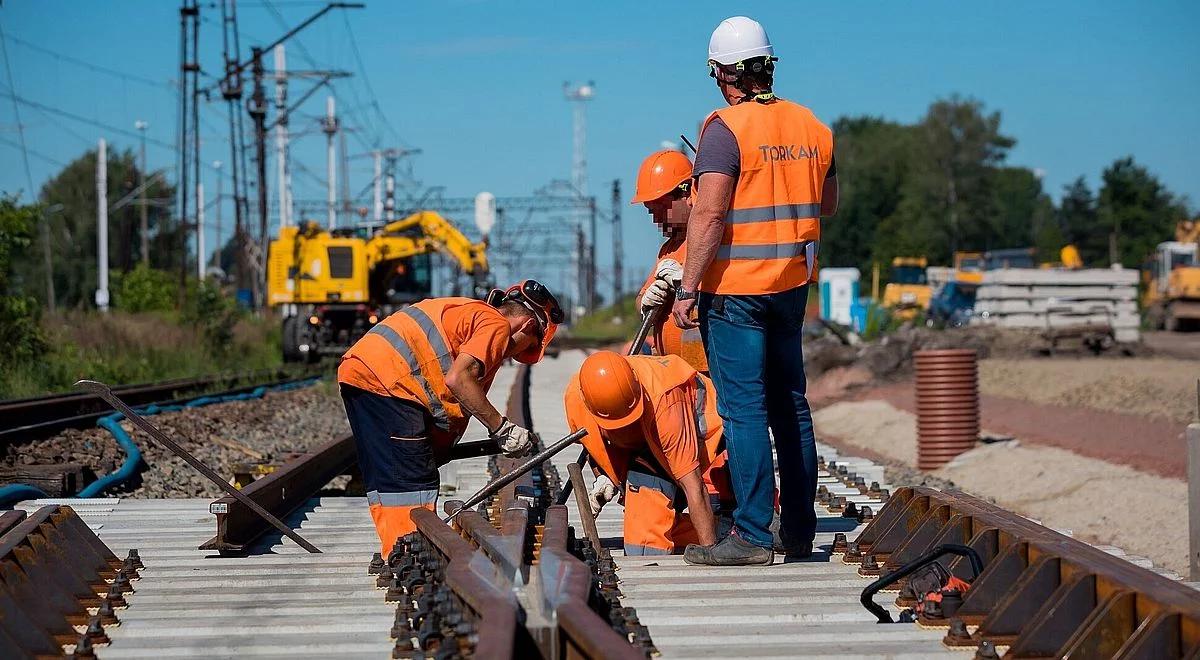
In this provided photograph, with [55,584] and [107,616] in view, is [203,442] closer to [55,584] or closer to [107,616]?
[55,584]

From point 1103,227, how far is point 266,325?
7484cm

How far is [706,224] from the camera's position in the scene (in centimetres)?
523

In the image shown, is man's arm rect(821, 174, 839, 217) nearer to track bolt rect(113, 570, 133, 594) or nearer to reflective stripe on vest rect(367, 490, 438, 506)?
reflective stripe on vest rect(367, 490, 438, 506)

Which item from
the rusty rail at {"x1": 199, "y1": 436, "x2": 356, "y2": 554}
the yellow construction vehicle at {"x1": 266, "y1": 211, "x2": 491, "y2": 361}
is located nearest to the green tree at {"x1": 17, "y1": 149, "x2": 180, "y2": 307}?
the yellow construction vehicle at {"x1": 266, "y1": 211, "x2": 491, "y2": 361}

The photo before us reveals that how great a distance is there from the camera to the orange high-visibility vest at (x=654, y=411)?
5.68 metres

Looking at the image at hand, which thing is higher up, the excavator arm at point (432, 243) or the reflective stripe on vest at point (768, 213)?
the excavator arm at point (432, 243)

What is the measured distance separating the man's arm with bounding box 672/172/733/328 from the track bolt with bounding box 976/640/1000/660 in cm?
186

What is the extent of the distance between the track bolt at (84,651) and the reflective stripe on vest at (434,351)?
91.0 inches

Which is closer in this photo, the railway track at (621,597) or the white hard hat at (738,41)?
the railway track at (621,597)

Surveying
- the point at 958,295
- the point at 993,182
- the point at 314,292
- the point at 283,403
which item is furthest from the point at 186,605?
the point at 993,182

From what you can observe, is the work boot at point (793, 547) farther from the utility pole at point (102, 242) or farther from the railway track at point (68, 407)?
the utility pole at point (102, 242)

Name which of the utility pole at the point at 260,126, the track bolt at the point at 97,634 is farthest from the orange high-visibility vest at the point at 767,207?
the utility pole at the point at 260,126

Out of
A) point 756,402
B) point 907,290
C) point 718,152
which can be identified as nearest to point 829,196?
point 718,152

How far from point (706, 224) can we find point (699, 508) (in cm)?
106
